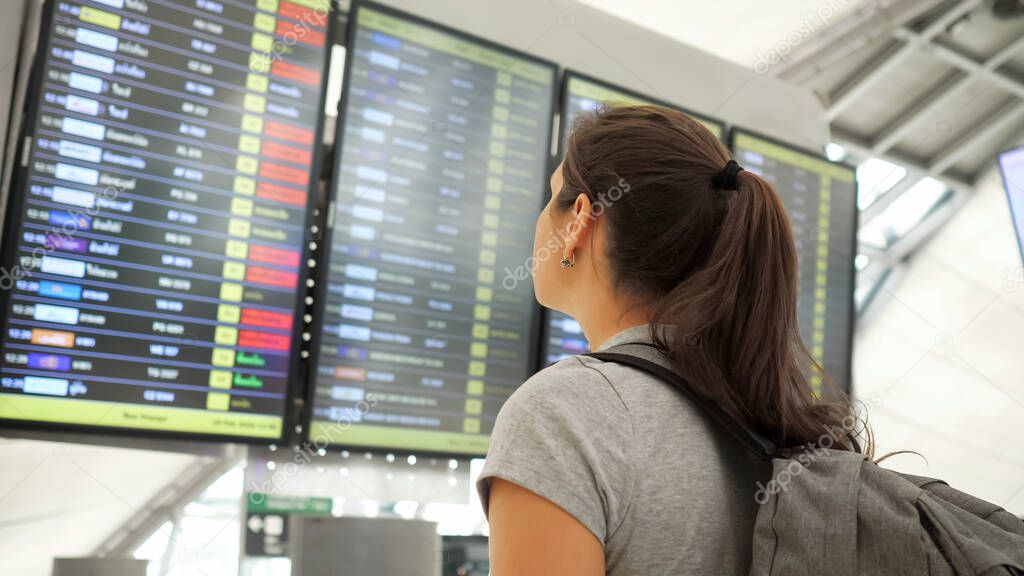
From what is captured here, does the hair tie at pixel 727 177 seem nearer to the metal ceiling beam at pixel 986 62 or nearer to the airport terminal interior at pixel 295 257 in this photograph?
the airport terminal interior at pixel 295 257

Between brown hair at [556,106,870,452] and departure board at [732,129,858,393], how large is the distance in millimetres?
1897

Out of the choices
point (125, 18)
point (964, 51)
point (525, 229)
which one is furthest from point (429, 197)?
point (964, 51)

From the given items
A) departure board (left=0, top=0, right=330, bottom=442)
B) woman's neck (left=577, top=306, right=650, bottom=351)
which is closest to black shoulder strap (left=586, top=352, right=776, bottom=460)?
woman's neck (left=577, top=306, right=650, bottom=351)

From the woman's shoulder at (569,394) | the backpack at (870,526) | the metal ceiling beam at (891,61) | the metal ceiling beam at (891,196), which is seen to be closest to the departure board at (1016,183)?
the metal ceiling beam at (891,61)

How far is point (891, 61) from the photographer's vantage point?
4.27 m

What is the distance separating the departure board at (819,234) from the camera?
3.05 m

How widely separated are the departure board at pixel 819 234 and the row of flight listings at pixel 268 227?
0.69 m

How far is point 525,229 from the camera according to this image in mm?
2498

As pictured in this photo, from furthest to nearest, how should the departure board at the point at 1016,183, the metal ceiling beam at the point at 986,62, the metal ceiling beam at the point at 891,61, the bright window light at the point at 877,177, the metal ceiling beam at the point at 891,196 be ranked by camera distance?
the metal ceiling beam at the point at 891,196 → the bright window light at the point at 877,177 → the metal ceiling beam at the point at 986,62 → the metal ceiling beam at the point at 891,61 → the departure board at the point at 1016,183

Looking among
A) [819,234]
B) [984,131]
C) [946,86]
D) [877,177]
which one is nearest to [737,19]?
[819,234]

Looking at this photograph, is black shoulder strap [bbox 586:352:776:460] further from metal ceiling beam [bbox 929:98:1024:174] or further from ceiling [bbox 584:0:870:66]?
metal ceiling beam [bbox 929:98:1024:174]

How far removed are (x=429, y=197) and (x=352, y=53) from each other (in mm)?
416

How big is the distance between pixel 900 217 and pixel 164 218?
543cm

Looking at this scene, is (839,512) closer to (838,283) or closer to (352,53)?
(352,53)
